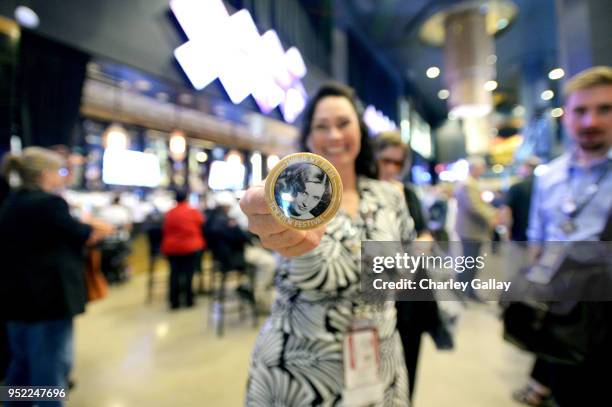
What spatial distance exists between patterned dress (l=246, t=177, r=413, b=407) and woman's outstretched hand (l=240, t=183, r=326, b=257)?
3.7 inches

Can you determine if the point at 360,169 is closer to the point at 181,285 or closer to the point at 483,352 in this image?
the point at 483,352

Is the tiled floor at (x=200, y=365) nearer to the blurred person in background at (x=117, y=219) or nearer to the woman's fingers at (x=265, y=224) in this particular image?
the woman's fingers at (x=265, y=224)

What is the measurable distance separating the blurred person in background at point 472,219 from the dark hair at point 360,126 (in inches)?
10.3

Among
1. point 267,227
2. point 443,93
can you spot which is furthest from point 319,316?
point 443,93

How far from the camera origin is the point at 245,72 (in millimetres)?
1141

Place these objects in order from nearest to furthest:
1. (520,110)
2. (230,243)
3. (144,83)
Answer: (144,83), (230,243), (520,110)

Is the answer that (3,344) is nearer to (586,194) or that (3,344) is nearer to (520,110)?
(586,194)

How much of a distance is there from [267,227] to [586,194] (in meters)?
0.82

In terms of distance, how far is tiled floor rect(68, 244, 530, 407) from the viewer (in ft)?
4.99

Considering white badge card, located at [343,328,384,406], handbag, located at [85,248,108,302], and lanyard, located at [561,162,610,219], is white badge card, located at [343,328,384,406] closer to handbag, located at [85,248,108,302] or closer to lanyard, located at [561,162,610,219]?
lanyard, located at [561,162,610,219]

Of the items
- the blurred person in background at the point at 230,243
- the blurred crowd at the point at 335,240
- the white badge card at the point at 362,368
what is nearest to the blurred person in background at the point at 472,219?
the blurred crowd at the point at 335,240

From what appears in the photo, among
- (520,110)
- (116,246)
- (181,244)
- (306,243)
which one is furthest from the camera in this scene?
(520,110)

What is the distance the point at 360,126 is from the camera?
0.62m

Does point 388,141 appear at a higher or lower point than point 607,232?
higher
